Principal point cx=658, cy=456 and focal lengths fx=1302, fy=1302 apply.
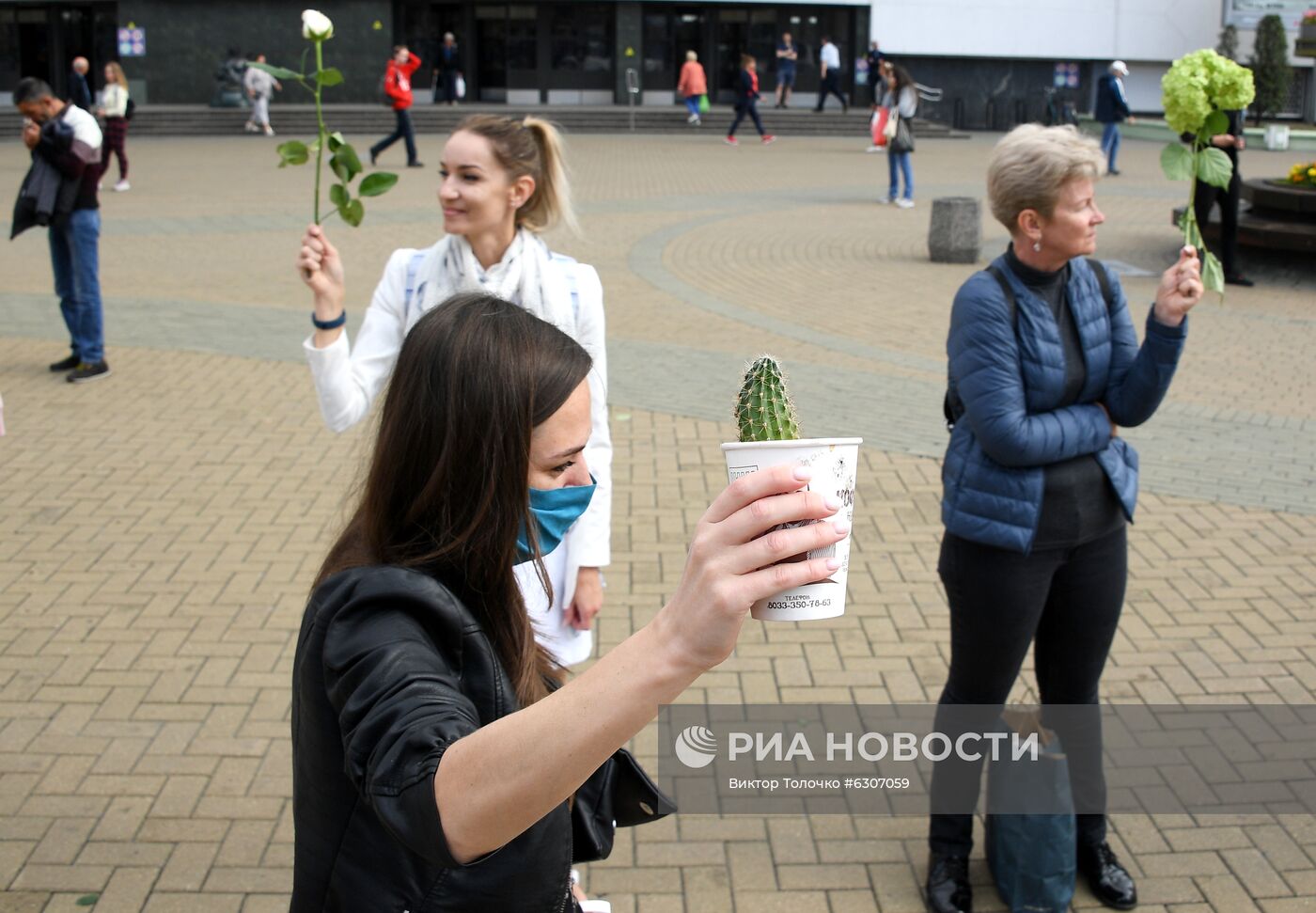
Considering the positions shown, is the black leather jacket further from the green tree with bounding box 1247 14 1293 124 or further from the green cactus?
the green tree with bounding box 1247 14 1293 124

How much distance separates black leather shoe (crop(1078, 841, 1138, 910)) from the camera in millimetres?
3570

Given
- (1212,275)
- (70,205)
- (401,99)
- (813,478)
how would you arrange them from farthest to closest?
(401,99), (70,205), (1212,275), (813,478)

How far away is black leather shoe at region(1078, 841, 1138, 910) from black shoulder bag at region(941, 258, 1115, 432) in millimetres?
1257

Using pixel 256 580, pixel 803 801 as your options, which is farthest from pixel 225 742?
pixel 803 801

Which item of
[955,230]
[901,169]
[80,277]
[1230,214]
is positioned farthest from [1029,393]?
[901,169]

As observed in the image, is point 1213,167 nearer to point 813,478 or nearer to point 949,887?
point 949,887

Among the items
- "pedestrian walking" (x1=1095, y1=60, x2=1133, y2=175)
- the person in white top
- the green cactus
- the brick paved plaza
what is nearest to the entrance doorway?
the brick paved plaza

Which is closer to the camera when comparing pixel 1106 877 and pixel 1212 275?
pixel 1106 877

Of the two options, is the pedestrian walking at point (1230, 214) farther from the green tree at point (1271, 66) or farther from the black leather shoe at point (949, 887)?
the green tree at point (1271, 66)

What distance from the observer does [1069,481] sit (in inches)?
132

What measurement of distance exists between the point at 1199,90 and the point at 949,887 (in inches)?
97.8

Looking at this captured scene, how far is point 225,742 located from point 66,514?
2.69 metres

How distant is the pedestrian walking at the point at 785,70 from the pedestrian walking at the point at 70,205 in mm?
27170

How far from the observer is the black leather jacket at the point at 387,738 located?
1477 millimetres
